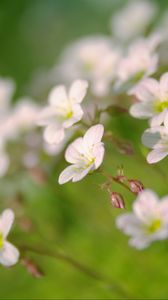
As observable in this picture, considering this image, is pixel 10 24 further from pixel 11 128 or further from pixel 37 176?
pixel 37 176

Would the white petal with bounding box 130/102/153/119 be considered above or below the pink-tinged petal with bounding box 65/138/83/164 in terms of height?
above

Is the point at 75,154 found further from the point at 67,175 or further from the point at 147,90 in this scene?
the point at 147,90

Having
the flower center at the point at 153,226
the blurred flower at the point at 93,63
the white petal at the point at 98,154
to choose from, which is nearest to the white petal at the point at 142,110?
the white petal at the point at 98,154

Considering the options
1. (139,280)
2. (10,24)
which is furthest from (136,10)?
(10,24)

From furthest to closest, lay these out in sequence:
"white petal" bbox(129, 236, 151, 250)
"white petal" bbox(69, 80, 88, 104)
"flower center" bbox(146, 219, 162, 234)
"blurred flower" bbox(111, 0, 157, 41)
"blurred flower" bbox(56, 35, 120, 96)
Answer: "blurred flower" bbox(111, 0, 157, 41), "blurred flower" bbox(56, 35, 120, 96), "white petal" bbox(69, 80, 88, 104), "flower center" bbox(146, 219, 162, 234), "white petal" bbox(129, 236, 151, 250)

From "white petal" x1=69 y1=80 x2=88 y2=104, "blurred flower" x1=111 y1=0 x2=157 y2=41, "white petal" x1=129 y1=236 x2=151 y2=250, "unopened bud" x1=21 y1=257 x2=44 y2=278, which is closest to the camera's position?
"white petal" x1=129 y1=236 x2=151 y2=250

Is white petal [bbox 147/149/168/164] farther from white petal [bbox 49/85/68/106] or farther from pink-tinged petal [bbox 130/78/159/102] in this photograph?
white petal [bbox 49/85/68/106]

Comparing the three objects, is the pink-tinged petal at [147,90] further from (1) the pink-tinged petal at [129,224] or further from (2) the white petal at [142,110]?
(1) the pink-tinged petal at [129,224]

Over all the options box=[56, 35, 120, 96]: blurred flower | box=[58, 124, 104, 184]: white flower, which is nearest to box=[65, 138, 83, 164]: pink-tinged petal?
box=[58, 124, 104, 184]: white flower
